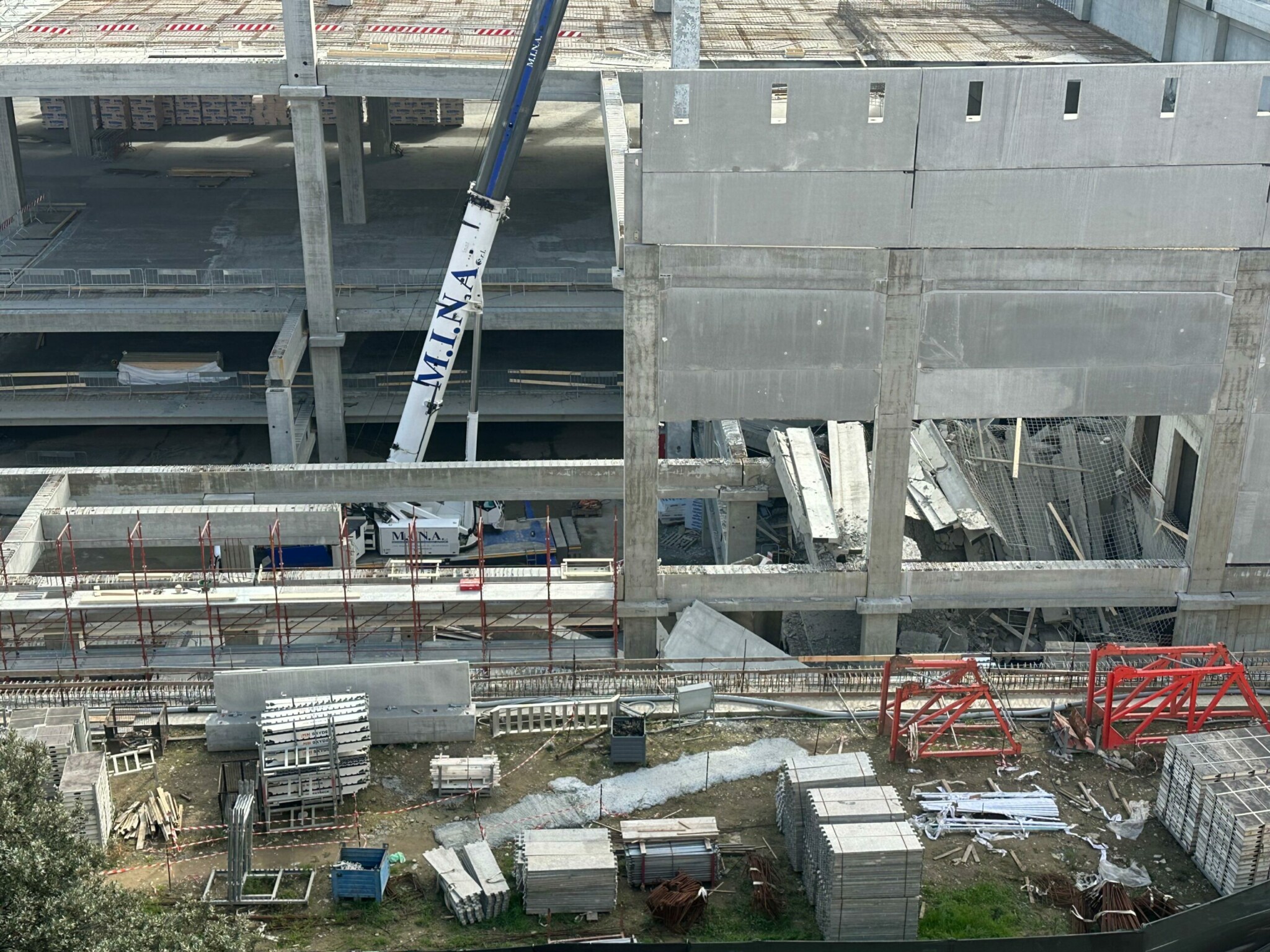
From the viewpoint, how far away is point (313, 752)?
23891 millimetres

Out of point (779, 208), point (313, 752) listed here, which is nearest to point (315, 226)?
point (779, 208)

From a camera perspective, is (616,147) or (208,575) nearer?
(208,575)

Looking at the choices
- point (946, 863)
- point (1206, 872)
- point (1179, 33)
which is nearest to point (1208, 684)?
point (1206, 872)

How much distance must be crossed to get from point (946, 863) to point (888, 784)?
6.61ft

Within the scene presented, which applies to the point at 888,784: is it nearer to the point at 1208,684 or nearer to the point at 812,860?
the point at 812,860

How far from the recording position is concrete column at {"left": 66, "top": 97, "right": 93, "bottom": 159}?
2421 inches

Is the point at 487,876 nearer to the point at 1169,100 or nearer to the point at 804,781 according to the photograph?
the point at 804,781

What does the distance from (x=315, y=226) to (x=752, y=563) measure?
1857 centimetres

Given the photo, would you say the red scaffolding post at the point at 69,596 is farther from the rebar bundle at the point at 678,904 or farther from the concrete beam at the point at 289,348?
the rebar bundle at the point at 678,904

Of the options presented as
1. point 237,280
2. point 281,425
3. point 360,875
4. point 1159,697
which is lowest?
point 281,425

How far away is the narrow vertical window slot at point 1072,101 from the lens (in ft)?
85.9

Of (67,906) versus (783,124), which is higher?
(783,124)

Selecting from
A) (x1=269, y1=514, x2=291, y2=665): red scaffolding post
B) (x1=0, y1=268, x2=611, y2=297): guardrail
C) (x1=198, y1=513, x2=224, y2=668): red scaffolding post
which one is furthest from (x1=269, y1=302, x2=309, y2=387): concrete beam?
(x1=269, y1=514, x2=291, y2=665): red scaffolding post

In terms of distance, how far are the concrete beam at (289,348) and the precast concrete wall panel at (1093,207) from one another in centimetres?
2162
